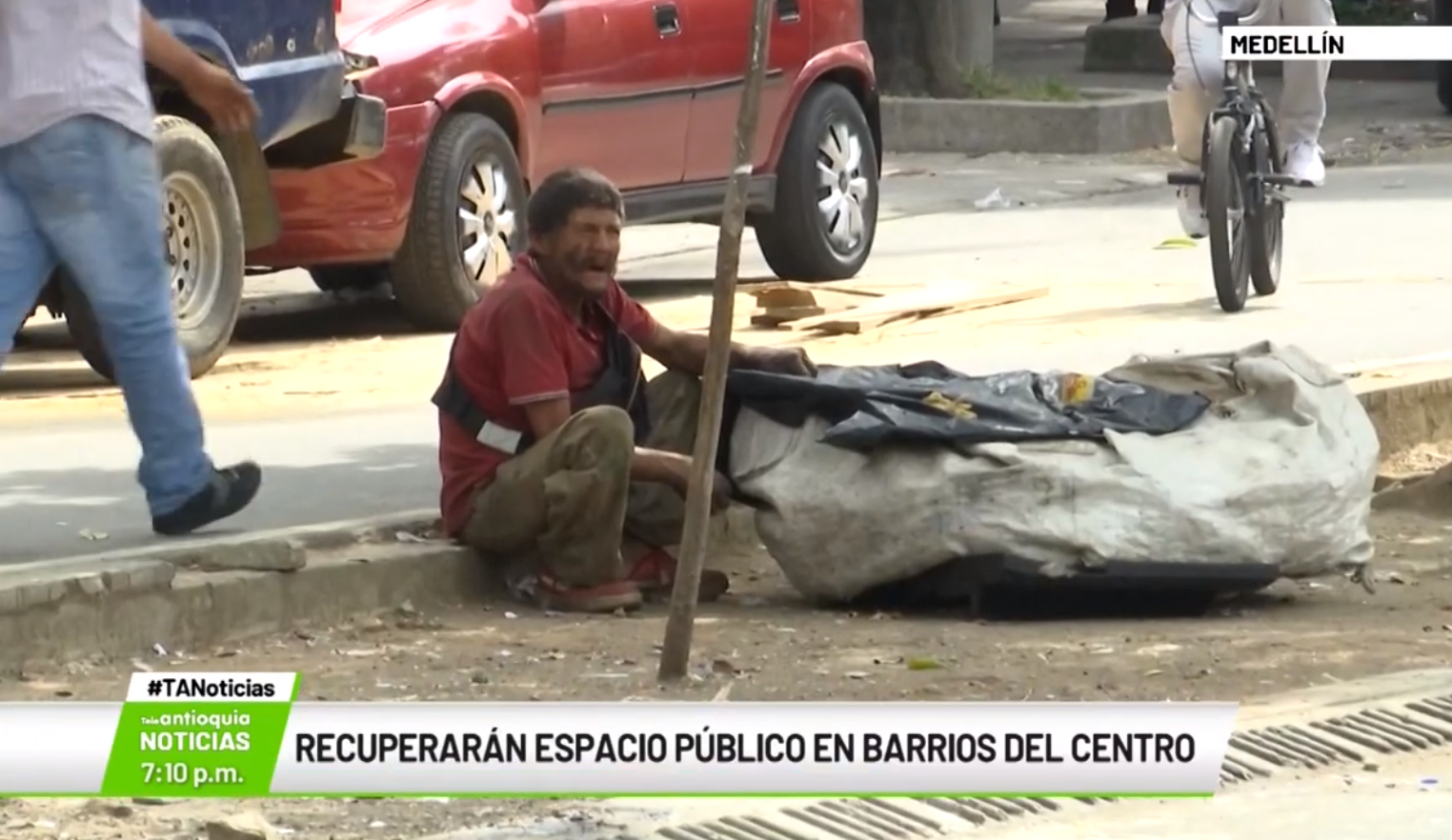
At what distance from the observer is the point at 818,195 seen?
12594mm

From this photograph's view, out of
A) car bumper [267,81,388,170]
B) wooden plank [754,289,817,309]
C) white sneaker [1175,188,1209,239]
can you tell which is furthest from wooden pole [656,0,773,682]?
white sneaker [1175,188,1209,239]

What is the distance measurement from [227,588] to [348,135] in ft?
12.7

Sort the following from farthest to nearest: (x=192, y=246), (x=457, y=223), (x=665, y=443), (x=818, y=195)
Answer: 1. (x=818, y=195)
2. (x=457, y=223)
3. (x=192, y=246)
4. (x=665, y=443)

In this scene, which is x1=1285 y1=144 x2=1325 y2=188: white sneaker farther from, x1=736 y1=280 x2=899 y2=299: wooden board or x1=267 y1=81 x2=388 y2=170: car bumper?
x1=267 y1=81 x2=388 y2=170: car bumper

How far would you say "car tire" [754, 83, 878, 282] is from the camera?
12.5 m

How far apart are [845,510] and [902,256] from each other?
6986 mm

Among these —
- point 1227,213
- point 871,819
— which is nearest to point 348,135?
point 1227,213

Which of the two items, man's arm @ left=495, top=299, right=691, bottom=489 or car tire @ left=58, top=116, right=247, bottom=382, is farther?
car tire @ left=58, top=116, right=247, bottom=382

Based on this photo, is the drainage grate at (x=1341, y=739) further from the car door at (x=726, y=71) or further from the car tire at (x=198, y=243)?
the car door at (x=726, y=71)

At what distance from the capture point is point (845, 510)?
22.6 ft

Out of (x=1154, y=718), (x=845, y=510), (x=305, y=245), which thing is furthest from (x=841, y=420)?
(x=305, y=245)

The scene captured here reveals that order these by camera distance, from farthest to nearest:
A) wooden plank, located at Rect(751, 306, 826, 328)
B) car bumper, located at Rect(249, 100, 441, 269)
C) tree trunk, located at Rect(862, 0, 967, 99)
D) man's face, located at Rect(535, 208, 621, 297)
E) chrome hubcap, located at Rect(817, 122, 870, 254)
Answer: tree trunk, located at Rect(862, 0, 967, 99) < chrome hubcap, located at Rect(817, 122, 870, 254) < wooden plank, located at Rect(751, 306, 826, 328) < car bumper, located at Rect(249, 100, 441, 269) < man's face, located at Rect(535, 208, 621, 297)
